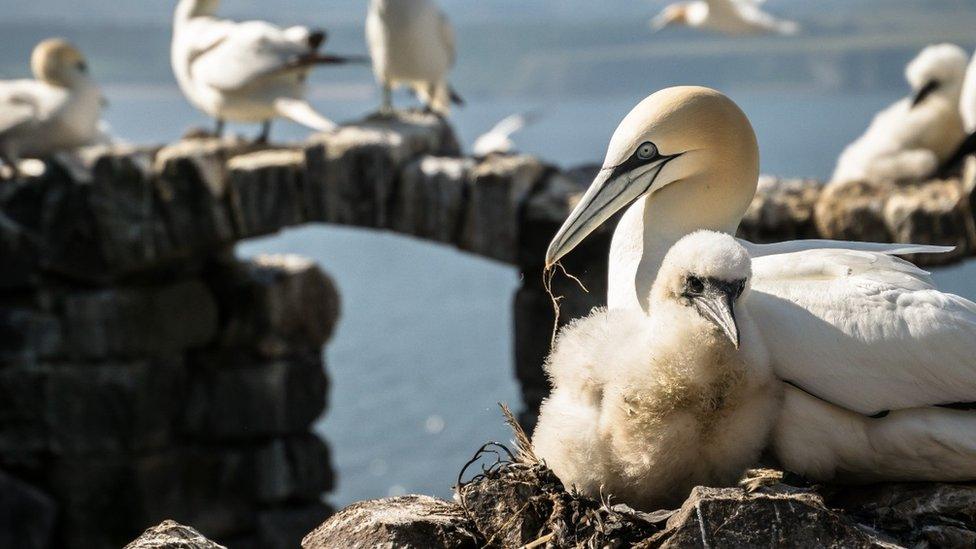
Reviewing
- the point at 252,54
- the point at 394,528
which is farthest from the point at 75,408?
the point at 394,528

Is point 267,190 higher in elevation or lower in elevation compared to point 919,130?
lower

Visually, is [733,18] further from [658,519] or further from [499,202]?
[658,519]

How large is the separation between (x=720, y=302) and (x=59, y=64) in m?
5.99

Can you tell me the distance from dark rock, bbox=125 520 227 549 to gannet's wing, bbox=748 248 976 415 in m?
0.93

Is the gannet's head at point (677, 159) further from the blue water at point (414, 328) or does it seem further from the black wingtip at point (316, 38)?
the blue water at point (414, 328)

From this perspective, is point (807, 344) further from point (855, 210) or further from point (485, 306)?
point (485, 306)

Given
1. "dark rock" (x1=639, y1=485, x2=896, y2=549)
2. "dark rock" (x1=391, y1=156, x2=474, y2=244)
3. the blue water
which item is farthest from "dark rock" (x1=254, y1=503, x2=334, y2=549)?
"dark rock" (x1=639, y1=485, x2=896, y2=549)

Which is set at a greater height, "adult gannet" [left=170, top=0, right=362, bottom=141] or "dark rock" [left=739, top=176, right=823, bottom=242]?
"adult gannet" [left=170, top=0, right=362, bottom=141]

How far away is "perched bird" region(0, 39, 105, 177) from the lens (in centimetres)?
672

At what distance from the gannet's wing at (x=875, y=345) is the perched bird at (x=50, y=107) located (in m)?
5.33

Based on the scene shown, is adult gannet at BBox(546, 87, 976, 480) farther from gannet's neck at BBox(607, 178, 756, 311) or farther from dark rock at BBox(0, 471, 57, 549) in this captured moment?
dark rock at BBox(0, 471, 57, 549)

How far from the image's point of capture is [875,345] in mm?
2102

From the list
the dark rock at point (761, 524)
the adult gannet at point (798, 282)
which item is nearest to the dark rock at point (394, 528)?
the dark rock at point (761, 524)

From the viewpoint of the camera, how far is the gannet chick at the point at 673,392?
1.98 metres
